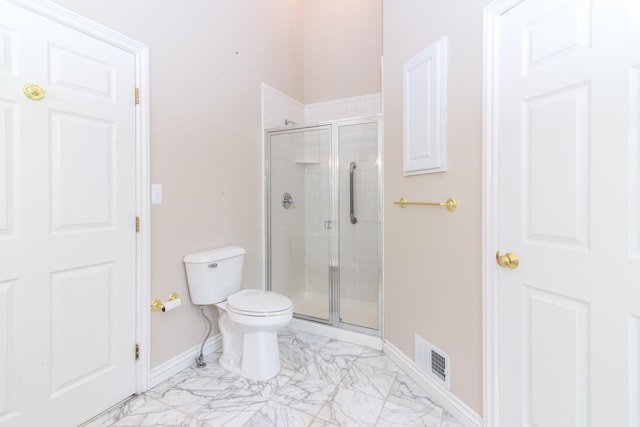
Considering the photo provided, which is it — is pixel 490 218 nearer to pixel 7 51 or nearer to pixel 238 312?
pixel 238 312

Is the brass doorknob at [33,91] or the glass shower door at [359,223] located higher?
the brass doorknob at [33,91]

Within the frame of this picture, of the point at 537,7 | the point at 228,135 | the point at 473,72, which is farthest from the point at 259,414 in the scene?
the point at 537,7

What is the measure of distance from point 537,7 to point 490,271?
1.05 metres

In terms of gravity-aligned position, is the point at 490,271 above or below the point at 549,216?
below

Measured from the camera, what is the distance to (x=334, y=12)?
305 cm

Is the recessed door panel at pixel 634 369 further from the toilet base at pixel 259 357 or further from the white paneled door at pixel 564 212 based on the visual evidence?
the toilet base at pixel 259 357

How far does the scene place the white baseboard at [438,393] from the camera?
55.8 inches

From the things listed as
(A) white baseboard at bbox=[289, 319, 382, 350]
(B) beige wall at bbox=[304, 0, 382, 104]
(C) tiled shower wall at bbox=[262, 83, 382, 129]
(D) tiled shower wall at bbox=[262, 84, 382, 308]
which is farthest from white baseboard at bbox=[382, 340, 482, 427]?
(B) beige wall at bbox=[304, 0, 382, 104]

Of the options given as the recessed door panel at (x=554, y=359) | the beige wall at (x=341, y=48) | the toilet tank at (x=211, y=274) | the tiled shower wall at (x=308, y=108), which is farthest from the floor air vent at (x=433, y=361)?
the beige wall at (x=341, y=48)

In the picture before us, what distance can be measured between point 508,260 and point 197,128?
6.27ft

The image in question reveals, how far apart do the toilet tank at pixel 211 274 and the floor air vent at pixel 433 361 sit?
4.20ft

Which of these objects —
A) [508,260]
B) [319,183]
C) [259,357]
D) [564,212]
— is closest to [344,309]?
[259,357]

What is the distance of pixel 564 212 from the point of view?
3.47ft

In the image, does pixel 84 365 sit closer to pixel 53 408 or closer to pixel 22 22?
pixel 53 408
